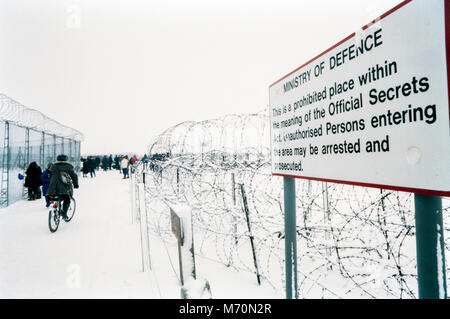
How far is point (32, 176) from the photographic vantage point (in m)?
8.58

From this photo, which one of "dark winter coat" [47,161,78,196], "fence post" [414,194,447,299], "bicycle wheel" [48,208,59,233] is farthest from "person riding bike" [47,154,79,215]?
"fence post" [414,194,447,299]

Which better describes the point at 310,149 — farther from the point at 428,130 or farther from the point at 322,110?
the point at 428,130

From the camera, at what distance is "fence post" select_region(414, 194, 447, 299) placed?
2.65 feet

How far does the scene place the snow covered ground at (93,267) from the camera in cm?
276

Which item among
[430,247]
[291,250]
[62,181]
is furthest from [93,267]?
[430,247]

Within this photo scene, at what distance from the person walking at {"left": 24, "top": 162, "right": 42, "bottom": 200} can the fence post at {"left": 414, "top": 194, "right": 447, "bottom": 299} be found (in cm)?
1045

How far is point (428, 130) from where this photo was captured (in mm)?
765

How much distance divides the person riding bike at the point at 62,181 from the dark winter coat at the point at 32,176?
368cm

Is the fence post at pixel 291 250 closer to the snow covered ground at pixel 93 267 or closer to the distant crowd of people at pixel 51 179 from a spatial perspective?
the snow covered ground at pixel 93 267

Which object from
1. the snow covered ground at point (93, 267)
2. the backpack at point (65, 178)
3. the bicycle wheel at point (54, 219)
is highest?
the backpack at point (65, 178)

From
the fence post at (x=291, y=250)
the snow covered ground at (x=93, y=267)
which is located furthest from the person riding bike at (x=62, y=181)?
the fence post at (x=291, y=250)

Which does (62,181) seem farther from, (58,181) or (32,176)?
(32,176)

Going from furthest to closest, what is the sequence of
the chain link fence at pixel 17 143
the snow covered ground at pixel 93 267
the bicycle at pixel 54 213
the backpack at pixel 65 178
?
the chain link fence at pixel 17 143 < the backpack at pixel 65 178 < the bicycle at pixel 54 213 < the snow covered ground at pixel 93 267

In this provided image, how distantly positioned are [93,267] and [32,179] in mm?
7280
